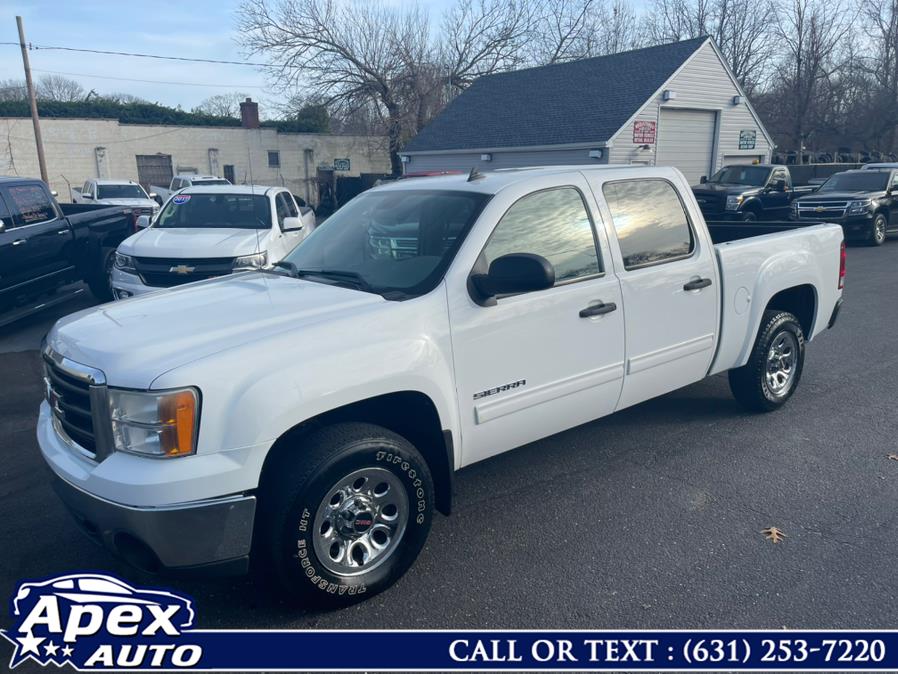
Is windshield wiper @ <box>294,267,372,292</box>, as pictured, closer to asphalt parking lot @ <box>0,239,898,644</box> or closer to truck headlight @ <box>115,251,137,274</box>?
asphalt parking lot @ <box>0,239,898,644</box>

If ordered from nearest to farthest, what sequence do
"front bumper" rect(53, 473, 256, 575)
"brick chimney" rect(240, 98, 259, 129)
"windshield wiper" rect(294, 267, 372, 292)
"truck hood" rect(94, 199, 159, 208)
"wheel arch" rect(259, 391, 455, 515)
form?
"front bumper" rect(53, 473, 256, 575) < "wheel arch" rect(259, 391, 455, 515) < "windshield wiper" rect(294, 267, 372, 292) < "truck hood" rect(94, 199, 159, 208) < "brick chimney" rect(240, 98, 259, 129)

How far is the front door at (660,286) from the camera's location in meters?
4.28

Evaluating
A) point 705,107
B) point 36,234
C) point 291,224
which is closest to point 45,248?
point 36,234

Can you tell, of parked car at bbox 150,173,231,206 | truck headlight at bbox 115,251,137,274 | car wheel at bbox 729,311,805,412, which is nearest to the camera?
car wheel at bbox 729,311,805,412

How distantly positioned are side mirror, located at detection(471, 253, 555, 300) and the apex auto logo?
2093 mm

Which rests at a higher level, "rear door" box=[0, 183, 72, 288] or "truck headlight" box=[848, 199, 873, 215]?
"rear door" box=[0, 183, 72, 288]

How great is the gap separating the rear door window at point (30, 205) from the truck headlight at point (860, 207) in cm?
1615

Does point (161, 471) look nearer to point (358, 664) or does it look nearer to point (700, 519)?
point (358, 664)

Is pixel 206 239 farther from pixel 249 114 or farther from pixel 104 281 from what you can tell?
pixel 249 114

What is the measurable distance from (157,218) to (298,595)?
26.0 ft

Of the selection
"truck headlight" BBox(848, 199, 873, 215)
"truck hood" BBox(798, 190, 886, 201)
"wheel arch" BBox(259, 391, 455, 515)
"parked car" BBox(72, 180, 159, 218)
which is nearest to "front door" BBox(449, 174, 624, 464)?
"wheel arch" BBox(259, 391, 455, 515)

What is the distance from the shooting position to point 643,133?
23844 mm

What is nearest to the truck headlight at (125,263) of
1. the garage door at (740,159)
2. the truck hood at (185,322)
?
the truck hood at (185,322)

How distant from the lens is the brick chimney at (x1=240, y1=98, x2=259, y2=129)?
4034 centimetres
